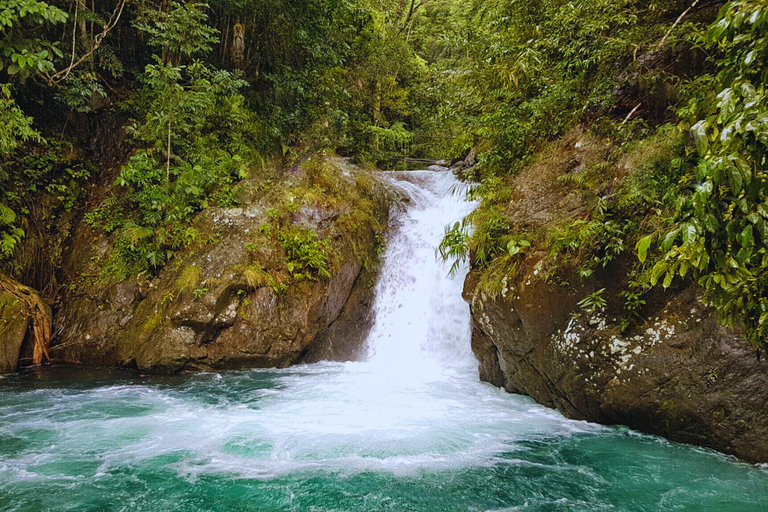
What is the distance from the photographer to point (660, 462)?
13.3ft

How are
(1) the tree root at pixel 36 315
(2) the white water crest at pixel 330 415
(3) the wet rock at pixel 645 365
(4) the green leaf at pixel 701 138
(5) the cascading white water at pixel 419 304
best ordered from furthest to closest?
(5) the cascading white water at pixel 419 304 → (1) the tree root at pixel 36 315 → (2) the white water crest at pixel 330 415 → (3) the wet rock at pixel 645 365 → (4) the green leaf at pixel 701 138

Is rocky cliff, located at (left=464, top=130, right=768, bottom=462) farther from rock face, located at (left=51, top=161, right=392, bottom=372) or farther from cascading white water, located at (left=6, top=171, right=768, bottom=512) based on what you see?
rock face, located at (left=51, top=161, right=392, bottom=372)

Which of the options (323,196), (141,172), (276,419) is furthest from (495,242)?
(141,172)

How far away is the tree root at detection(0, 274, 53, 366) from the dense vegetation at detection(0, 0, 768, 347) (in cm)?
42

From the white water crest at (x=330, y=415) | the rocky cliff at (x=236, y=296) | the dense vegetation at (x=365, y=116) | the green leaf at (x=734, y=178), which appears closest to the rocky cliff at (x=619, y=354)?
the dense vegetation at (x=365, y=116)

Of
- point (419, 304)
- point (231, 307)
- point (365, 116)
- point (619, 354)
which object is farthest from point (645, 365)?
point (365, 116)

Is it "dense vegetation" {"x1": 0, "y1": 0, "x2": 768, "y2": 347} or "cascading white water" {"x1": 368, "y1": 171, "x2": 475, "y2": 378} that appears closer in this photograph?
"dense vegetation" {"x1": 0, "y1": 0, "x2": 768, "y2": 347}

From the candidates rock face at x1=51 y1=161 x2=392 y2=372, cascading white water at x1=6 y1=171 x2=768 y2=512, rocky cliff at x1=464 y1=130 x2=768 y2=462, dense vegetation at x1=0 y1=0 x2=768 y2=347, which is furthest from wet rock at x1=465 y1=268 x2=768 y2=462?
rock face at x1=51 y1=161 x2=392 y2=372

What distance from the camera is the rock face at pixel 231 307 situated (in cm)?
733

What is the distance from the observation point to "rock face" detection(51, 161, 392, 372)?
733cm

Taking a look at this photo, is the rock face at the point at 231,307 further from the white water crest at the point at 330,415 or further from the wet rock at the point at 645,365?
the wet rock at the point at 645,365

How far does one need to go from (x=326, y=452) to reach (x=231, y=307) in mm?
4078

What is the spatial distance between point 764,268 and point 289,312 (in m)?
6.94

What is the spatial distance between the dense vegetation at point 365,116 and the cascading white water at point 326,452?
1.62m
